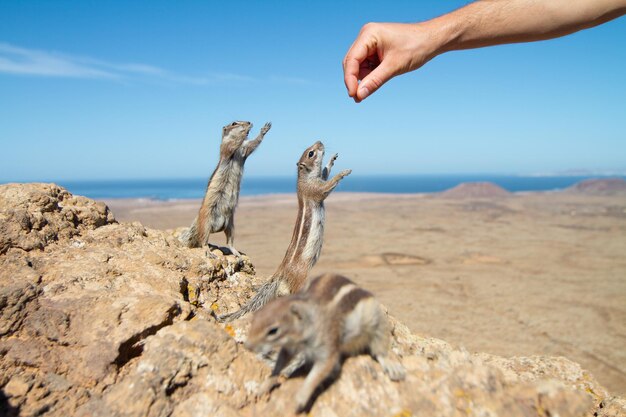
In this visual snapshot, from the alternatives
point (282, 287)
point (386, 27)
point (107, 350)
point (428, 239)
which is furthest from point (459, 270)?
point (107, 350)

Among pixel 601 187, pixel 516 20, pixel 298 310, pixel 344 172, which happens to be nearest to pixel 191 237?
pixel 344 172

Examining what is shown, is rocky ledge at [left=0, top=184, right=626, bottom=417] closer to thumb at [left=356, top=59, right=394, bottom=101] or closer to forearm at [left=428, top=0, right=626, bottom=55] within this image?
thumb at [left=356, top=59, right=394, bottom=101]

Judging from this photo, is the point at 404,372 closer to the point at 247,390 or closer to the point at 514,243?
the point at 247,390

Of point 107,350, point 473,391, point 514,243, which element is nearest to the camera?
point 473,391

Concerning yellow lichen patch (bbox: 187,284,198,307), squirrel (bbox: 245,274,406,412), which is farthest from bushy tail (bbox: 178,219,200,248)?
squirrel (bbox: 245,274,406,412)

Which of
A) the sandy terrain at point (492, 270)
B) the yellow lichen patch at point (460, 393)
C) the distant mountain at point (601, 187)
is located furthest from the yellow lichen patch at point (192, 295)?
the distant mountain at point (601, 187)

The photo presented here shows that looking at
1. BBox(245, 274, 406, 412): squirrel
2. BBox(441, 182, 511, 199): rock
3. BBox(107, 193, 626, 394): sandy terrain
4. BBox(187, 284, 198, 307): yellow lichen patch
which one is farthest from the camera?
BBox(441, 182, 511, 199): rock
